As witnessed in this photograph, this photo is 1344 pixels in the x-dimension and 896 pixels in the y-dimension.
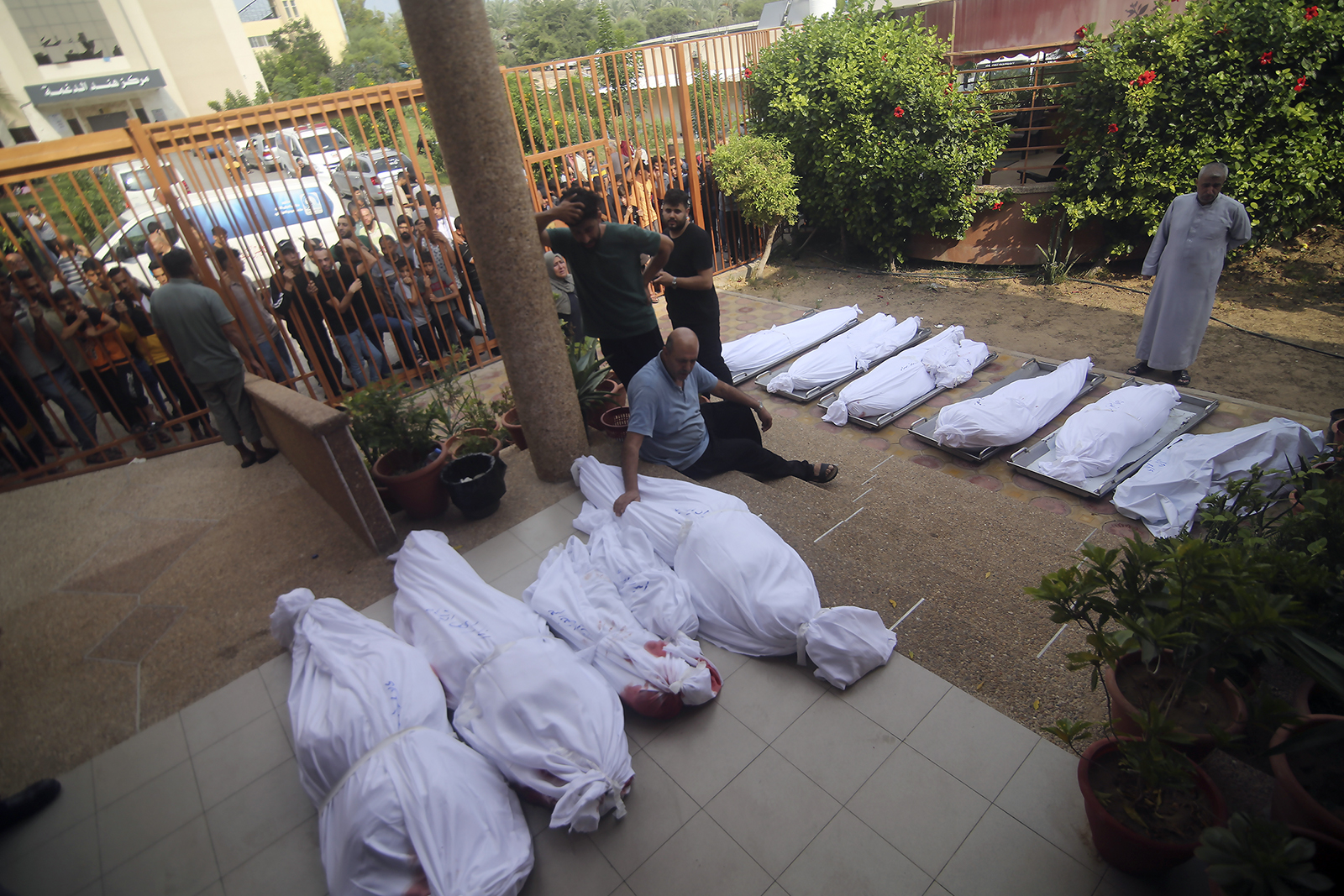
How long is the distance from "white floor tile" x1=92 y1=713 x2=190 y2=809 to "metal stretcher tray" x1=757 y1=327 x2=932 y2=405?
15.5ft

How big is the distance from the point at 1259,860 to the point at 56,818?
3.84 m

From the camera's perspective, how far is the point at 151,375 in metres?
5.91

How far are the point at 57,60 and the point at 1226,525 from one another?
38.4 metres

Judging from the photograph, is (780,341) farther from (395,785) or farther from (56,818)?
(56,818)

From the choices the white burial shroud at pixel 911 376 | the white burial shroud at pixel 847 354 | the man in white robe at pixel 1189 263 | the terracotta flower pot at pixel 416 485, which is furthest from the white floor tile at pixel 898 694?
the man in white robe at pixel 1189 263

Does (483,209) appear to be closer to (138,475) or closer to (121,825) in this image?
(121,825)

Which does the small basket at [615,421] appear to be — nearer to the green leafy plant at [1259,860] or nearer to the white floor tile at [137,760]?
the white floor tile at [137,760]

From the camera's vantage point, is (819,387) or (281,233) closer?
(819,387)

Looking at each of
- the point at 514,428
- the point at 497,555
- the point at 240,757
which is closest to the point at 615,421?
the point at 514,428

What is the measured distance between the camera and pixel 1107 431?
4273 mm

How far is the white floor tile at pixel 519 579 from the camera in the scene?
3.38 metres

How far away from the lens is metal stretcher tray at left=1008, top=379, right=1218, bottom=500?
13.6 ft

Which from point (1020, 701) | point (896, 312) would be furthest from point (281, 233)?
point (1020, 701)

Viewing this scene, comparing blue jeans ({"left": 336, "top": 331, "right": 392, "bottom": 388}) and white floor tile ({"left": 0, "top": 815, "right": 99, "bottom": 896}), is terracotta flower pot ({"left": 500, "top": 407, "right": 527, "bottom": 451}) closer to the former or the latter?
blue jeans ({"left": 336, "top": 331, "right": 392, "bottom": 388})
